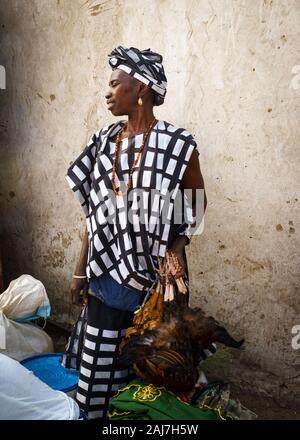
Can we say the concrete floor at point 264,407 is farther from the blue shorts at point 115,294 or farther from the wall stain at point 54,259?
the wall stain at point 54,259

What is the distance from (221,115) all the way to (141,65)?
3.14 feet

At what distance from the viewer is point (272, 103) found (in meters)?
3.02

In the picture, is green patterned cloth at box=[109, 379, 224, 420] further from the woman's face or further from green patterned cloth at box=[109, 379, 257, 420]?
the woman's face

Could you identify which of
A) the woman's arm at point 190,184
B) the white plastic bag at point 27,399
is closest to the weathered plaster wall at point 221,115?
the woman's arm at point 190,184

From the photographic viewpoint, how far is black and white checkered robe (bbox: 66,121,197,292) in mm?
2395

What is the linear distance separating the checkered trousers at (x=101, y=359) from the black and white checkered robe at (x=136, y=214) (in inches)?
7.5

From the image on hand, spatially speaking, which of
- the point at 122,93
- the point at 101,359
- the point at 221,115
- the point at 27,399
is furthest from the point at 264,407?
the point at 122,93

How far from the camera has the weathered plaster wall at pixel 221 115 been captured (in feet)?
9.93

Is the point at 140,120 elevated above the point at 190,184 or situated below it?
above

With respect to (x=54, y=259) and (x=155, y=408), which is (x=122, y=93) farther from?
(x=54, y=259)

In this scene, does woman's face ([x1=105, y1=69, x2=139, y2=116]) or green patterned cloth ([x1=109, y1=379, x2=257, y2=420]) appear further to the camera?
woman's face ([x1=105, y1=69, x2=139, y2=116])

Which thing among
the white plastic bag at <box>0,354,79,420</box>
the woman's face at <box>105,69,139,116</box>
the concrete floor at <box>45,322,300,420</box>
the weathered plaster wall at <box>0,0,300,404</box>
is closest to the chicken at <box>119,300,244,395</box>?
the white plastic bag at <box>0,354,79,420</box>

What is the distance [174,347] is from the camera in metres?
2.17
